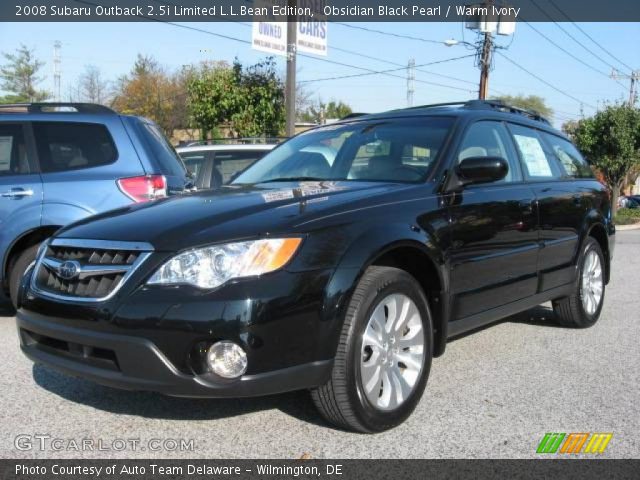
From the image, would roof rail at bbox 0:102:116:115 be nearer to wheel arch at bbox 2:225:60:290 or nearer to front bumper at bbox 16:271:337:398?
wheel arch at bbox 2:225:60:290

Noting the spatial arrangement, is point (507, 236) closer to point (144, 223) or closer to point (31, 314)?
point (144, 223)

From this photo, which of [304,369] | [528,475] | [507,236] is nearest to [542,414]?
[528,475]

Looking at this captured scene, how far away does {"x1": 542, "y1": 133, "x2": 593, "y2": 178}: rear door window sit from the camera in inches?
220

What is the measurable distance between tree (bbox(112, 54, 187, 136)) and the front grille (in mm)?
45610

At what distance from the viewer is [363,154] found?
14.3 ft

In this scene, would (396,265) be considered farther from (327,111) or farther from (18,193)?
(327,111)

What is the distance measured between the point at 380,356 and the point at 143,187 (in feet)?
10.5

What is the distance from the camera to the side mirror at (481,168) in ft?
12.6

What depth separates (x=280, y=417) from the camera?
3525 millimetres

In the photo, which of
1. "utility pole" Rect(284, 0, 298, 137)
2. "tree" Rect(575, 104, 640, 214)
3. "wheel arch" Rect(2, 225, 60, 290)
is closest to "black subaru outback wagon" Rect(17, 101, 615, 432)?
"wheel arch" Rect(2, 225, 60, 290)

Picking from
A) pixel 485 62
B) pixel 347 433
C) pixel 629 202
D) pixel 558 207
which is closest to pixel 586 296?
pixel 558 207

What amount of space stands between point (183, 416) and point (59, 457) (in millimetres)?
695

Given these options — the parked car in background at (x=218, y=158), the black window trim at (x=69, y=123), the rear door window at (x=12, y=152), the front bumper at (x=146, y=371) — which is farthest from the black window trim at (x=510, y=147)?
the parked car in background at (x=218, y=158)

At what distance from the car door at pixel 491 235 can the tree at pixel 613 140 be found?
25838 millimetres
